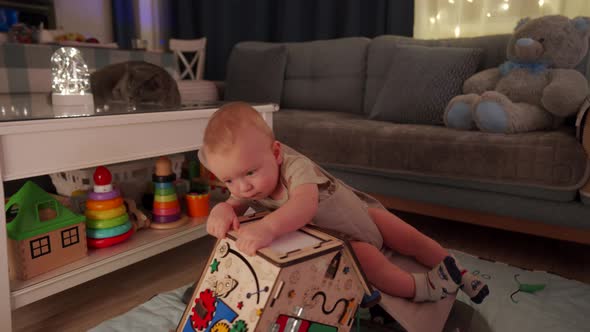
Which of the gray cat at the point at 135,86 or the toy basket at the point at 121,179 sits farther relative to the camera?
the gray cat at the point at 135,86

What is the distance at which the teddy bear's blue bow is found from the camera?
5.65 feet

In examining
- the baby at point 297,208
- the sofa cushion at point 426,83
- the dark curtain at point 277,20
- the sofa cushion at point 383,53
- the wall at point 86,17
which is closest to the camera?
the baby at point 297,208

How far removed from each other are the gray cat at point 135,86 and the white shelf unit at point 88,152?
0.29 meters

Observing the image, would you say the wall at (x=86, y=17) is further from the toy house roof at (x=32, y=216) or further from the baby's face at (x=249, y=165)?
the baby's face at (x=249, y=165)

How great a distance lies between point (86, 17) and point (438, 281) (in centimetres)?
502

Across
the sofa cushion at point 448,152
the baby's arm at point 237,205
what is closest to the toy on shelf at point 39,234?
the baby's arm at point 237,205

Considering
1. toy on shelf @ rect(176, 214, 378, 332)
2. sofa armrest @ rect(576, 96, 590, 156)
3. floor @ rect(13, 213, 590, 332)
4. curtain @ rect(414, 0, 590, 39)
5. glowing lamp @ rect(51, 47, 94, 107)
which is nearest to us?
toy on shelf @ rect(176, 214, 378, 332)

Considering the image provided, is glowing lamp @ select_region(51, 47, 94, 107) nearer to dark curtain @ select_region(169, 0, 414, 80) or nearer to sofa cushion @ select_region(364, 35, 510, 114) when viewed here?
sofa cushion @ select_region(364, 35, 510, 114)

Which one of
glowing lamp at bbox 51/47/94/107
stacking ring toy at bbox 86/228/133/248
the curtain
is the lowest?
stacking ring toy at bbox 86/228/133/248

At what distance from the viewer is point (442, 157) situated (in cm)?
158

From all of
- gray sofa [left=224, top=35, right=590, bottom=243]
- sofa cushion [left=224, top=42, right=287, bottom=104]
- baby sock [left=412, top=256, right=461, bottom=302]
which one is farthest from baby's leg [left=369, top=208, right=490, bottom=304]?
sofa cushion [left=224, top=42, right=287, bottom=104]

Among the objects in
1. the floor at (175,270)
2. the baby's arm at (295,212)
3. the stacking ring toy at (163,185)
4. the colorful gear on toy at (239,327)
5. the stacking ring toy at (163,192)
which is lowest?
the floor at (175,270)

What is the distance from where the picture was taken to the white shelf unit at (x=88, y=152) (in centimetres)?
94

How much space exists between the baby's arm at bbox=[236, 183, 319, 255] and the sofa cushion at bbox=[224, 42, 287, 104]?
1886 mm
